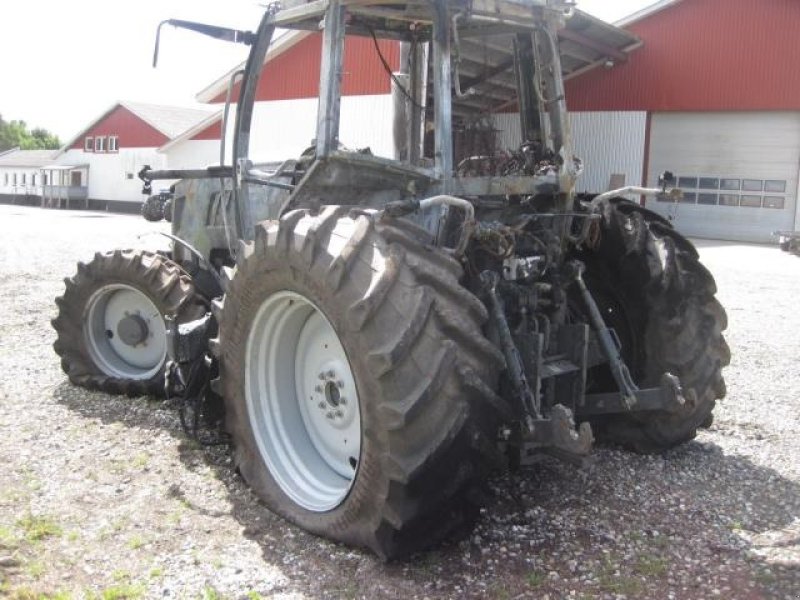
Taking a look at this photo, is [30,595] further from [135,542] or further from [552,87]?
[552,87]

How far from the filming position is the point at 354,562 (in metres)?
3.47

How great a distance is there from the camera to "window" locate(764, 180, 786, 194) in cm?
2308

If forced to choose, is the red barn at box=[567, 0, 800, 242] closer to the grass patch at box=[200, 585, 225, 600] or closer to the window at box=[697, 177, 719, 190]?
the window at box=[697, 177, 719, 190]

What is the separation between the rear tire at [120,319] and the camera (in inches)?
222

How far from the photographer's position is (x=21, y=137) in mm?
100375

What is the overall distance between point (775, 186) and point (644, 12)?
6264 mm

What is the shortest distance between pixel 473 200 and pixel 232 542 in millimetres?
2003

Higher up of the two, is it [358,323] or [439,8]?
[439,8]

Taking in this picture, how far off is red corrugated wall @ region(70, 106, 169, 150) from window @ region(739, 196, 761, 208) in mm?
31815

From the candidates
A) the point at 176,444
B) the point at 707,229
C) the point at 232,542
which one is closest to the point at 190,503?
the point at 232,542

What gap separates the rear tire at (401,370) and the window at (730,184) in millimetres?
22621

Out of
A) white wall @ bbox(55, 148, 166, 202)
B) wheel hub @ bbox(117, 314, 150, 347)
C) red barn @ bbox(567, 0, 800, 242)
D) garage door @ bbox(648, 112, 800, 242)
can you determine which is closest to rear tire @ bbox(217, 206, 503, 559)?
wheel hub @ bbox(117, 314, 150, 347)

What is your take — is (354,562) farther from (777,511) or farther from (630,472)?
(777,511)

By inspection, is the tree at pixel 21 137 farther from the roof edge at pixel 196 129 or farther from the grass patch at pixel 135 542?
the grass patch at pixel 135 542
